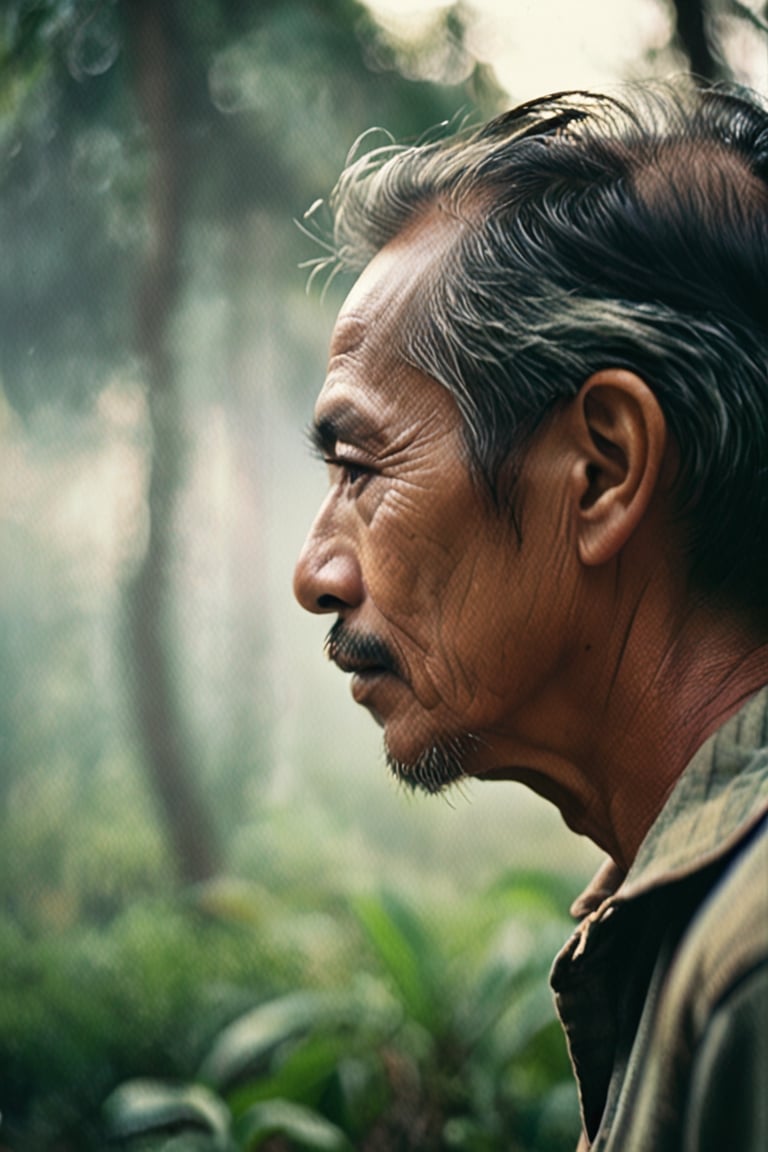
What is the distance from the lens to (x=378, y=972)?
3256 millimetres

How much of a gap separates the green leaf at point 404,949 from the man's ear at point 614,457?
7.00ft

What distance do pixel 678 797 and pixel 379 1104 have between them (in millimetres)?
2229

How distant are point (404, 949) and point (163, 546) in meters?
1.33

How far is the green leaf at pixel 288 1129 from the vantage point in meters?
2.54

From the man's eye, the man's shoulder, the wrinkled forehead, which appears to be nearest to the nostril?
the man's eye

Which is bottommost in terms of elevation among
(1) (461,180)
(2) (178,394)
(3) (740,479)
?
(3) (740,479)

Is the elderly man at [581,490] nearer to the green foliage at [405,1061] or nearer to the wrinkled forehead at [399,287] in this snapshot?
the wrinkled forehead at [399,287]

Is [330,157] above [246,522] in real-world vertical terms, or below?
above

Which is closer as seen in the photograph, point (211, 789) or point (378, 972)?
point (378, 972)

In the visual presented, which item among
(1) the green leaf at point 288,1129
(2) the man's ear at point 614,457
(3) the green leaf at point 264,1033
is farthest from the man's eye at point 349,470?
(3) the green leaf at point 264,1033

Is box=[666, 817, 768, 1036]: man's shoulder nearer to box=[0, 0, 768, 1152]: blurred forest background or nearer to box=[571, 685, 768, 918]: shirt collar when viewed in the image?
box=[571, 685, 768, 918]: shirt collar

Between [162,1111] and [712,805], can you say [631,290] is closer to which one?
[712,805]

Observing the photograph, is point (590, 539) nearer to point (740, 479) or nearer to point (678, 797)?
point (740, 479)

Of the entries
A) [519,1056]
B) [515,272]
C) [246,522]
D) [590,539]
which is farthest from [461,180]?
[246,522]
